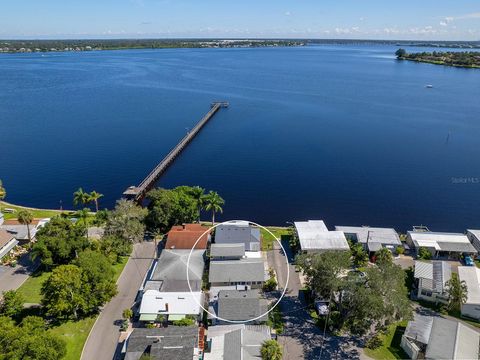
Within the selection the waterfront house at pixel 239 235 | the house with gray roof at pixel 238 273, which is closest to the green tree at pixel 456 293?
the house with gray roof at pixel 238 273

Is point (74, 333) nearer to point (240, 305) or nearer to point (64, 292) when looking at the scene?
point (64, 292)

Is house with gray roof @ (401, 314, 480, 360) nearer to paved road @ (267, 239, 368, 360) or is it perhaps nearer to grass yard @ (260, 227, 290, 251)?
paved road @ (267, 239, 368, 360)

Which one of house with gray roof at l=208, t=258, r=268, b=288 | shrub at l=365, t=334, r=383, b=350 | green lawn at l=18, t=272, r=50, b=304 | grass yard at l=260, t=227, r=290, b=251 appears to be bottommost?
shrub at l=365, t=334, r=383, b=350

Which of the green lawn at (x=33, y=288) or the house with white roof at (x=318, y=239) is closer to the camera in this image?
the green lawn at (x=33, y=288)

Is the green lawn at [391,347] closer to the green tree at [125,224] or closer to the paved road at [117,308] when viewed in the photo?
the paved road at [117,308]

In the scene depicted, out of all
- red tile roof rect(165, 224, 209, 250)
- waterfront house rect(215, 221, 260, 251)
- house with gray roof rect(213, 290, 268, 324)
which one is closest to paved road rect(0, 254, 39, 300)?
red tile roof rect(165, 224, 209, 250)

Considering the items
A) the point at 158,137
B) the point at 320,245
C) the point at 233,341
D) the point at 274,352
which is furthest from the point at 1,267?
the point at 158,137
